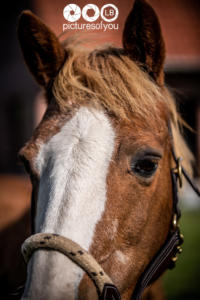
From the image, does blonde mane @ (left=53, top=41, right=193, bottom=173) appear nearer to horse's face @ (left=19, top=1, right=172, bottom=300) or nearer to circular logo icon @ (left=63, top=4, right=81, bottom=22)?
horse's face @ (left=19, top=1, right=172, bottom=300)

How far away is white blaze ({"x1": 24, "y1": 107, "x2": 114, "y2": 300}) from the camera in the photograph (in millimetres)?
1138

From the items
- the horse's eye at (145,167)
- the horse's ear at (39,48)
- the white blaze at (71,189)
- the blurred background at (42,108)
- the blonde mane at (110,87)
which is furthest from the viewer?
the blurred background at (42,108)

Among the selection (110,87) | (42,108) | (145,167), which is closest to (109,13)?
(110,87)

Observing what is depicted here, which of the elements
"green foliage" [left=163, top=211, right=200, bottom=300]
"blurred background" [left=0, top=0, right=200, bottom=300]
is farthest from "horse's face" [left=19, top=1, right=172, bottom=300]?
"green foliage" [left=163, top=211, right=200, bottom=300]

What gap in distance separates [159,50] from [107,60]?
31cm

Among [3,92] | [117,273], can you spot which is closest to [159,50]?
[117,273]

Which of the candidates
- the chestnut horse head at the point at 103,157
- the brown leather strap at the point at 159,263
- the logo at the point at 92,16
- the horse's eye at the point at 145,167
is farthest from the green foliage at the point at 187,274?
the logo at the point at 92,16

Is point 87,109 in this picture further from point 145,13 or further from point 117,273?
point 117,273

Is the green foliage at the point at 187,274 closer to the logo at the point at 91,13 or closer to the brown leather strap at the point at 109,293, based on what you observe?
the brown leather strap at the point at 109,293

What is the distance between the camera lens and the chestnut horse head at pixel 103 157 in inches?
47.5

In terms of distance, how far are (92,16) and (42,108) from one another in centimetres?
715

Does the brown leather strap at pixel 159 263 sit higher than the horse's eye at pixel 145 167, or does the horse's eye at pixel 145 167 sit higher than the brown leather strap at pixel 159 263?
the horse's eye at pixel 145 167

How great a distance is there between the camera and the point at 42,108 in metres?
8.99

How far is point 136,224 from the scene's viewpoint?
1.42 m
